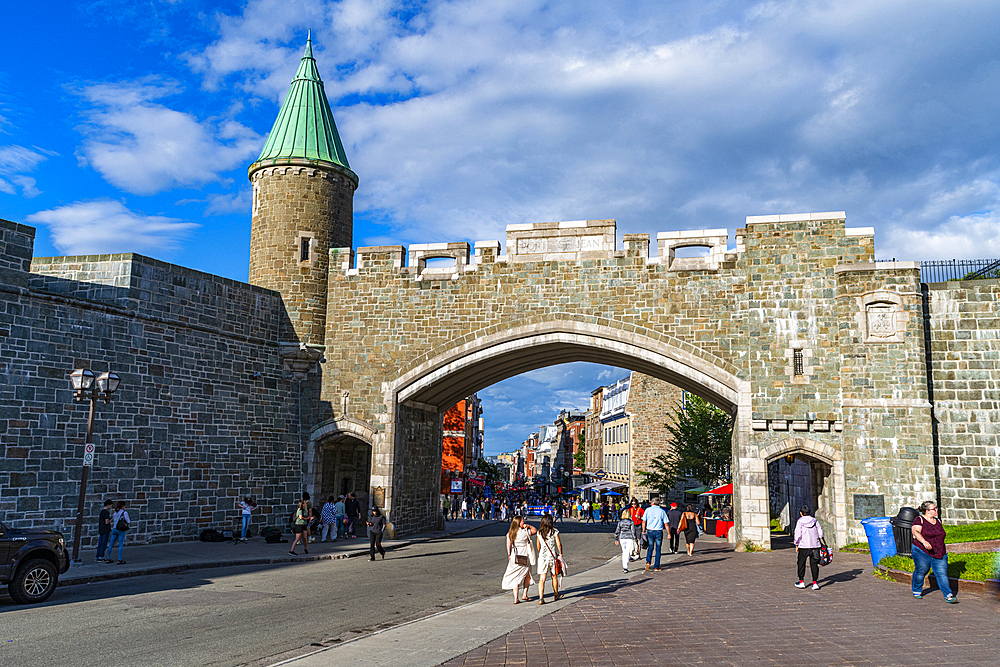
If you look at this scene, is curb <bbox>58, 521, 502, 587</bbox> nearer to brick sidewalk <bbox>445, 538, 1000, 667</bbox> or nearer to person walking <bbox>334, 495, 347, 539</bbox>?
person walking <bbox>334, 495, 347, 539</bbox>

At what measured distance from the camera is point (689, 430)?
3238 centimetres

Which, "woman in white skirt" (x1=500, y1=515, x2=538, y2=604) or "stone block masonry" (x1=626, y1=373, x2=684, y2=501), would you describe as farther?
"stone block masonry" (x1=626, y1=373, x2=684, y2=501)

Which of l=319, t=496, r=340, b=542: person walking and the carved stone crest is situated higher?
the carved stone crest

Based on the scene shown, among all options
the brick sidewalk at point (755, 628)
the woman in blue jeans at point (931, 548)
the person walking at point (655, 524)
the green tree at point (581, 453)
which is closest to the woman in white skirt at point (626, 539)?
the person walking at point (655, 524)

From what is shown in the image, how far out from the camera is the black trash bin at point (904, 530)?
1323cm

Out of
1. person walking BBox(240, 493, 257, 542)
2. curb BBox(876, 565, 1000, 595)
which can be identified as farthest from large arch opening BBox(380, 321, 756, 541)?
curb BBox(876, 565, 1000, 595)

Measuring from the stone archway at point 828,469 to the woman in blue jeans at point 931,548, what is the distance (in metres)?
8.02

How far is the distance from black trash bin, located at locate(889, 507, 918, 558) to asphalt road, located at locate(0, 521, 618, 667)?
6.59 meters

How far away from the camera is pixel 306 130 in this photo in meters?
23.8

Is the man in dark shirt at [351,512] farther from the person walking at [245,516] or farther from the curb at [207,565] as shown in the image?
the person walking at [245,516]

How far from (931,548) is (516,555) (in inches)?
247

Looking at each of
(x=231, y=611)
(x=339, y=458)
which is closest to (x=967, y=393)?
(x=231, y=611)

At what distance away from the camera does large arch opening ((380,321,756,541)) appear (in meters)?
19.7

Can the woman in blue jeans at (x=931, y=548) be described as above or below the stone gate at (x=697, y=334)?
below
